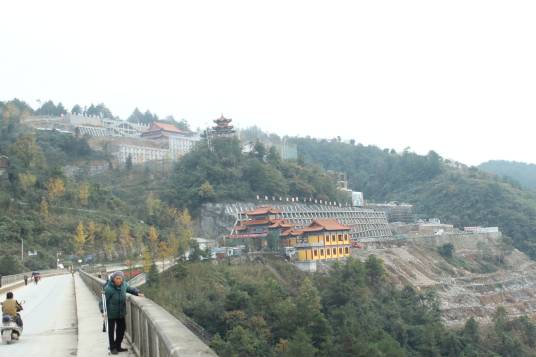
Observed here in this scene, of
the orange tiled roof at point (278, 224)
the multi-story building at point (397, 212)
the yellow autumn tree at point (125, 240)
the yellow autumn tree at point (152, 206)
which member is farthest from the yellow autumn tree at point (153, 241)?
the multi-story building at point (397, 212)

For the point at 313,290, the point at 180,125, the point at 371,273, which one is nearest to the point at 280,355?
the point at 313,290

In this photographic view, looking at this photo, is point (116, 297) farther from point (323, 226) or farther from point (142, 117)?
point (142, 117)

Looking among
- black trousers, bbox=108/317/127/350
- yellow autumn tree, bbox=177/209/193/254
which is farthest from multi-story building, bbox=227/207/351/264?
black trousers, bbox=108/317/127/350

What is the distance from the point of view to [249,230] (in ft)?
174

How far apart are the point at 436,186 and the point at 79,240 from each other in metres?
68.9

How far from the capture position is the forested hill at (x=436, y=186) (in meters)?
81.0

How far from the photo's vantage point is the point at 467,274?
5778cm

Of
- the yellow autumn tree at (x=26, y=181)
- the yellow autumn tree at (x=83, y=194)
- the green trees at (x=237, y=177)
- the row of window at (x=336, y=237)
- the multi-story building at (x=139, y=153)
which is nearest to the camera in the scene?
the yellow autumn tree at (x=26, y=181)

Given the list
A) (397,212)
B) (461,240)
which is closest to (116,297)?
(461,240)

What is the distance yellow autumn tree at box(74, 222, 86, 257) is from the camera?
4272 cm

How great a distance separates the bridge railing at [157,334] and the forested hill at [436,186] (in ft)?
252

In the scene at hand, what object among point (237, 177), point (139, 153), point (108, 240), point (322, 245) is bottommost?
point (322, 245)

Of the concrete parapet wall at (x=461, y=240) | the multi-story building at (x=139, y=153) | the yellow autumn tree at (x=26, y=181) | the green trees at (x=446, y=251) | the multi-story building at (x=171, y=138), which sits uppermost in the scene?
the multi-story building at (x=171, y=138)

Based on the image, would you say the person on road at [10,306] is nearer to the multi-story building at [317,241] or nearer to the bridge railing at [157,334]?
the bridge railing at [157,334]
